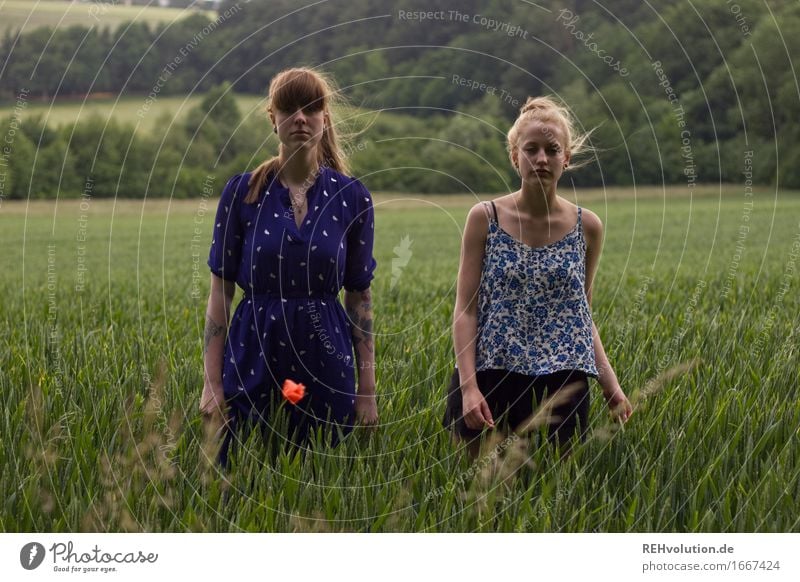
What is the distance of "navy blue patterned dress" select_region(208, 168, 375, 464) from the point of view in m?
3.63

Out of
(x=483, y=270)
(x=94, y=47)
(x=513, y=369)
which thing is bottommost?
(x=513, y=369)

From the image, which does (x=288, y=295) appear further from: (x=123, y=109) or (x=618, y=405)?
(x=123, y=109)

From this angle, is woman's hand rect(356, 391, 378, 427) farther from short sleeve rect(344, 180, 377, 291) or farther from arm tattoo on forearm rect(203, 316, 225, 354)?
arm tattoo on forearm rect(203, 316, 225, 354)

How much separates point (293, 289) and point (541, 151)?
111 centimetres

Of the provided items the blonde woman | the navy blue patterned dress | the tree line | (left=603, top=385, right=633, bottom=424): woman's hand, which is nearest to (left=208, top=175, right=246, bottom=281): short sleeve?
the navy blue patterned dress

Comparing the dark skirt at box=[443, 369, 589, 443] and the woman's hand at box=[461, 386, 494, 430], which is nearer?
the woman's hand at box=[461, 386, 494, 430]

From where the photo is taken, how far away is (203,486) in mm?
3582

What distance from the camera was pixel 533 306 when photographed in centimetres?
358

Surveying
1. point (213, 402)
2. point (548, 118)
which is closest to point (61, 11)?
point (213, 402)

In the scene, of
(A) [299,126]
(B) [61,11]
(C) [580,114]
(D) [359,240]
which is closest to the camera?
(A) [299,126]

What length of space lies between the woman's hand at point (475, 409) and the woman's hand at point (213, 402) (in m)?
1.01
